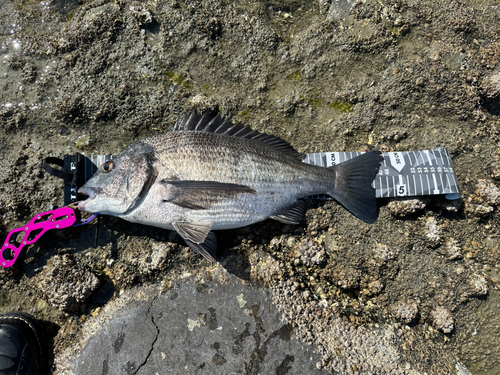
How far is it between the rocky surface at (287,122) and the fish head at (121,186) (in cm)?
56

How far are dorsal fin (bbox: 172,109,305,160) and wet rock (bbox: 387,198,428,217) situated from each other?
51.9 inches

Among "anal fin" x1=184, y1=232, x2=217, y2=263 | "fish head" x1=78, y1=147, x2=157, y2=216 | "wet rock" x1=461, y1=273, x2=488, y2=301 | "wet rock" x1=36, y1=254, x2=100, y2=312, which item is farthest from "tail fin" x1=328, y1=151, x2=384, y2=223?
"wet rock" x1=36, y1=254, x2=100, y2=312

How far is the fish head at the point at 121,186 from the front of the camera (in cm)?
304

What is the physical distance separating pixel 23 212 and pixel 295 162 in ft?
10.9

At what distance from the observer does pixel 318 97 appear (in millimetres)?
3834

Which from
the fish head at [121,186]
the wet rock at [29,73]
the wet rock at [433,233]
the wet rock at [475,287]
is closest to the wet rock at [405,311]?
the wet rock at [475,287]

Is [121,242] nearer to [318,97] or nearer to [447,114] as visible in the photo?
[318,97]

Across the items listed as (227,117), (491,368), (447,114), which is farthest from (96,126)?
(491,368)

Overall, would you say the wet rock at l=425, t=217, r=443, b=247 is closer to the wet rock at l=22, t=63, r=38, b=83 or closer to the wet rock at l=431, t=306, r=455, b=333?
the wet rock at l=431, t=306, r=455, b=333

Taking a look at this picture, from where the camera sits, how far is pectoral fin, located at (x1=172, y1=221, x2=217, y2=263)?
3008 millimetres

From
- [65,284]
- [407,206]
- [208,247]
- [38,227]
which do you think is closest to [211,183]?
[208,247]

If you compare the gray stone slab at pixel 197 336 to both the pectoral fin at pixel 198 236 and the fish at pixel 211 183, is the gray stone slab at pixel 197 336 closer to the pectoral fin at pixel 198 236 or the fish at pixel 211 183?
the pectoral fin at pixel 198 236

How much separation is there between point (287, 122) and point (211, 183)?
141cm

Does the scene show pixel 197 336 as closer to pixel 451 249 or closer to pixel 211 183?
pixel 211 183
